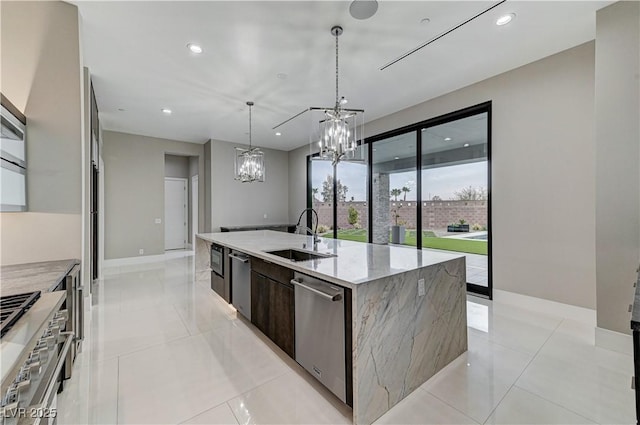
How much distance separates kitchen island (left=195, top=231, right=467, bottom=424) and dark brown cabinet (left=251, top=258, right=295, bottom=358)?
0.13 metres

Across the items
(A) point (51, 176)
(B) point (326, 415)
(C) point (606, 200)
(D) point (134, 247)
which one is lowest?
(B) point (326, 415)

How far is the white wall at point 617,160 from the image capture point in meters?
2.38

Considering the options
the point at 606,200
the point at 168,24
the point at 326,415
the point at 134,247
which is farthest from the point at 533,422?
the point at 134,247

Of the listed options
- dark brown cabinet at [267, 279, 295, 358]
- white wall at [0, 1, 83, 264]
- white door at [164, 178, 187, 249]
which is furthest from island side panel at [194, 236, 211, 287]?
white door at [164, 178, 187, 249]

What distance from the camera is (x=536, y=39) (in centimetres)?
296

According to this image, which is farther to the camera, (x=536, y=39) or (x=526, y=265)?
(x=526, y=265)

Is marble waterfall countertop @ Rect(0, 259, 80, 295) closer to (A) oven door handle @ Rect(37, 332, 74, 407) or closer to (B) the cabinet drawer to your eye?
(A) oven door handle @ Rect(37, 332, 74, 407)

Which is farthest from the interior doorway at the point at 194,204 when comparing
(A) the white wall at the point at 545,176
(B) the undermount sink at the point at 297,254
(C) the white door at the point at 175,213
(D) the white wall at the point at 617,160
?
(D) the white wall at the point at 617,160

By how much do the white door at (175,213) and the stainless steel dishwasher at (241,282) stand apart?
6.35 metres

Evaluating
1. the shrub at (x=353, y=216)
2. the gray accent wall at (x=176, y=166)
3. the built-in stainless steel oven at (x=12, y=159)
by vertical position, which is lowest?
the shrub at (x=353, y=216)

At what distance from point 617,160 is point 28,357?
4110 mm

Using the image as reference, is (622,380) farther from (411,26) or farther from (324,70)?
(324,70)

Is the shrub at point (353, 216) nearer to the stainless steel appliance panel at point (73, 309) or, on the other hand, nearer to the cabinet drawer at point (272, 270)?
the cabinet drawer at point (272, 270)

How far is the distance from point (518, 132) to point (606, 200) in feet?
4.72
